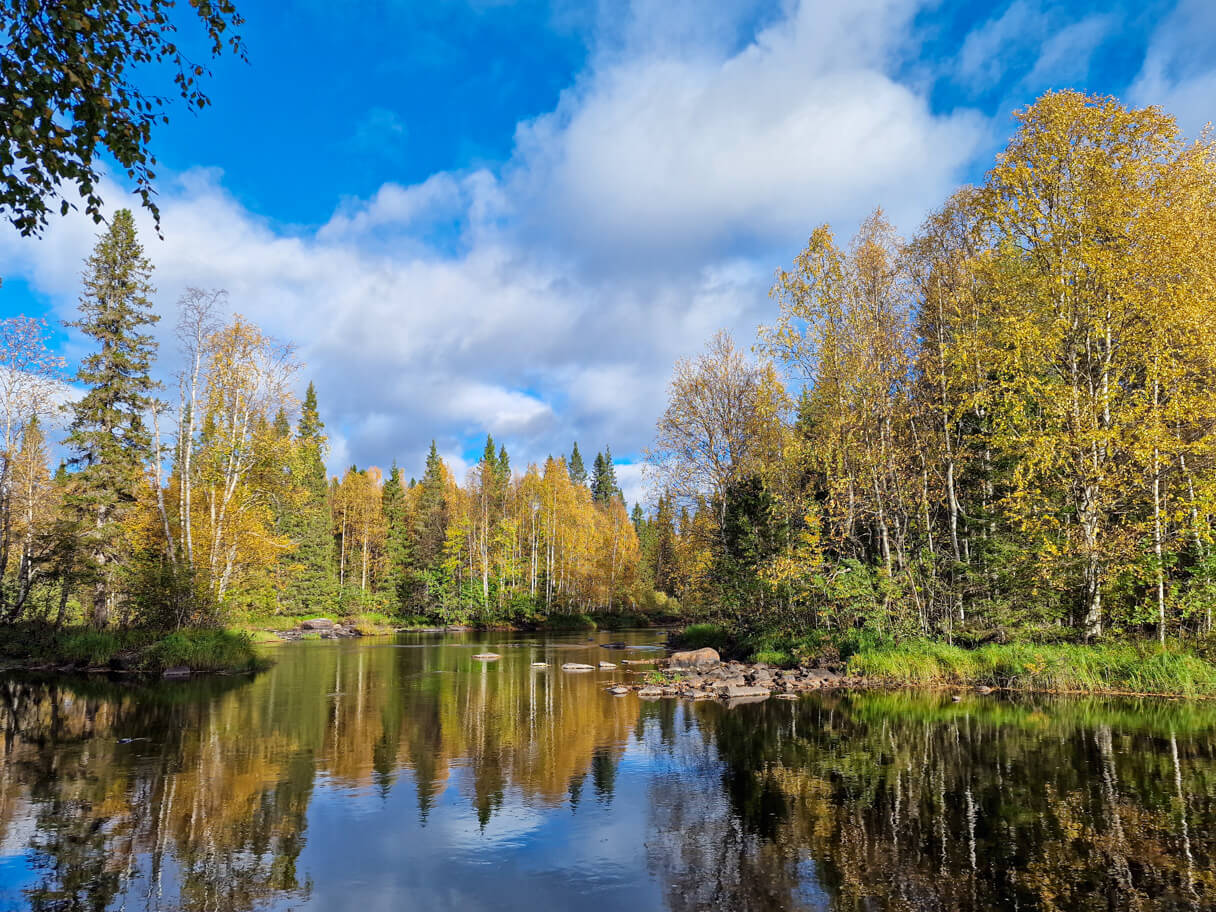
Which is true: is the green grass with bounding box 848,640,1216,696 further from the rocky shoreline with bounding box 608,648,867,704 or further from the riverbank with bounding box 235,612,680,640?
the riverbank with bounding box 235,612,680,640

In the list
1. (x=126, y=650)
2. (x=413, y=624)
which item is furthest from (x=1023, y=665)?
(x=413, y=624)

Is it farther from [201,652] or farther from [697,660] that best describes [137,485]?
[697,660]

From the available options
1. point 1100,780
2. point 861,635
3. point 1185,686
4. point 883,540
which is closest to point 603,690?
point 861,635

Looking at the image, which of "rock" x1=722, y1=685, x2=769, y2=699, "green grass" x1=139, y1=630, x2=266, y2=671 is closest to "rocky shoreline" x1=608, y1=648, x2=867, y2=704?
"rock" x1=722, y1=685, x2=769, y2=699

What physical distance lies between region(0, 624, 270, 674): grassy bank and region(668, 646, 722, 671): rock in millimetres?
18881

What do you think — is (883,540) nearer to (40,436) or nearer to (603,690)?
(603,690)

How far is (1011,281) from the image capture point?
2461 cm

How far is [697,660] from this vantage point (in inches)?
1094

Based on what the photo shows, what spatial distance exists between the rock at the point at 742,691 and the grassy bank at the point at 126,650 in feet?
69.9

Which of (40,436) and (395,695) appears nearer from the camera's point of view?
(395,695)

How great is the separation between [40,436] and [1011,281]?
169 feet

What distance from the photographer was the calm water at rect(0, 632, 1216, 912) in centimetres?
770

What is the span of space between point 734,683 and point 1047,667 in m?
9.71

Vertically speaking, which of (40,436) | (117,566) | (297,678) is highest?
(40,436)
